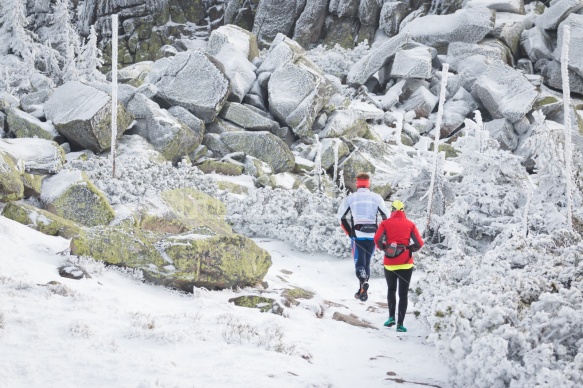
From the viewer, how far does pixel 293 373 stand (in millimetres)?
4430

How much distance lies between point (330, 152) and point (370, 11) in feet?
82.0

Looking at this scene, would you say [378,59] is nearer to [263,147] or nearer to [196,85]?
[263,147]

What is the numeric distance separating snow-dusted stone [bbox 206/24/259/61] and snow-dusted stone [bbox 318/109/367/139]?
6821mm

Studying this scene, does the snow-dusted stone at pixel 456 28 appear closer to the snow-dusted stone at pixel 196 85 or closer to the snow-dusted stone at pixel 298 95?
the snow-dusted stone at pixel 298 95

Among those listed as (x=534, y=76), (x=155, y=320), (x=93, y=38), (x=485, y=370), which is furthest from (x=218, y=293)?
(x=534, y=76)

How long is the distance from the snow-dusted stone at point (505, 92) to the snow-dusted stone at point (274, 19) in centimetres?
2241

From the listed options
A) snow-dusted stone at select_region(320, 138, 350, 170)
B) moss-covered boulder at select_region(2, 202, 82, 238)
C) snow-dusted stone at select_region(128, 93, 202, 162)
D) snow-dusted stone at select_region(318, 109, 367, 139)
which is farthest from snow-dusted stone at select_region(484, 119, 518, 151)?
moss-covered boulder at select_region(2, 202, 82, 238)

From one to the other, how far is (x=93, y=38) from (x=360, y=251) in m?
27.8

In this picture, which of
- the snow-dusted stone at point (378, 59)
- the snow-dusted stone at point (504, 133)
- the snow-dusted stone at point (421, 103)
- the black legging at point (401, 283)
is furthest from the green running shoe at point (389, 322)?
the snow-dusted stone at point (378, 59)

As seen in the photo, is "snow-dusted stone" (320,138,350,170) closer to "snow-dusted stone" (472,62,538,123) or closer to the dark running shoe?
"snow-dusted stone" (472,62,538,123)

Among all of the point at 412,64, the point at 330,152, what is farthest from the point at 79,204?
the point at 412,64

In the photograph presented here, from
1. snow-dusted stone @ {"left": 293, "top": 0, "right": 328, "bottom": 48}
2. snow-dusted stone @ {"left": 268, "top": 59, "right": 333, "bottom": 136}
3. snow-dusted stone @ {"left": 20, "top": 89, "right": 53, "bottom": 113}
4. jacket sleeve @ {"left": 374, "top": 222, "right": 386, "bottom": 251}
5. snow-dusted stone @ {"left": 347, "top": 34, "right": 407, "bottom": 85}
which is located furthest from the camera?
snow-dusted stone @ {"left": 293, "top": 0, "right": 328, "bottom": 48}

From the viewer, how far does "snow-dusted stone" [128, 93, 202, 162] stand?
19.6 meters

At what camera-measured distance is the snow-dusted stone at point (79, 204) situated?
11.3m
